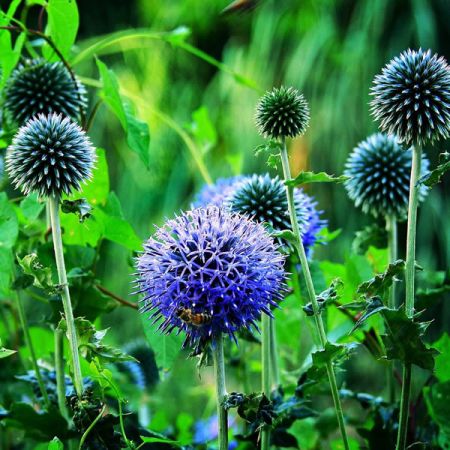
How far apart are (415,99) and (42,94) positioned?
625mm

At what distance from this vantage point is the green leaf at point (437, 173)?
0.80m

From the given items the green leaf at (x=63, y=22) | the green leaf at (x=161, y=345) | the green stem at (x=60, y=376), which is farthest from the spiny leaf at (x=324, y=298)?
the green leaf at (x=63, y=22)

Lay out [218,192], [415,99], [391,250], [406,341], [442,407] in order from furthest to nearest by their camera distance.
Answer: [218,192] < [391,250] < [442,407] < [415,99] < [406,341]

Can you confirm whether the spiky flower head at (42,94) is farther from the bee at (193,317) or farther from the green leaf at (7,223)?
the bee at (193,317)

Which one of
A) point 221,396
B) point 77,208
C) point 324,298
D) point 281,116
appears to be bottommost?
Result: point 221,396

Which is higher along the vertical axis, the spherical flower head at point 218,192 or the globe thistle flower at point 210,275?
the spherical flower head at point 218,192

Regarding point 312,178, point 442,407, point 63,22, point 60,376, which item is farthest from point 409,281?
point 63,22

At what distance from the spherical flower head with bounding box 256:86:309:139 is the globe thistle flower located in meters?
0.13

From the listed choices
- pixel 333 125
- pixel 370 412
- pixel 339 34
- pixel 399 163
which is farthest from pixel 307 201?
pixel 339 34

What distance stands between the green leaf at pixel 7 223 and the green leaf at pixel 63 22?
27 centimetres

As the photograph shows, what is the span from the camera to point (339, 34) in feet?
13.2

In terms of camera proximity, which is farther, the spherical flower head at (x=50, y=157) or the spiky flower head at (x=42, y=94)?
the spiky flower head at (x=42, y=94)

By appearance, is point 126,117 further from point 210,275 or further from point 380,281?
point 380,281

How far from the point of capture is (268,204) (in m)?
1.08
